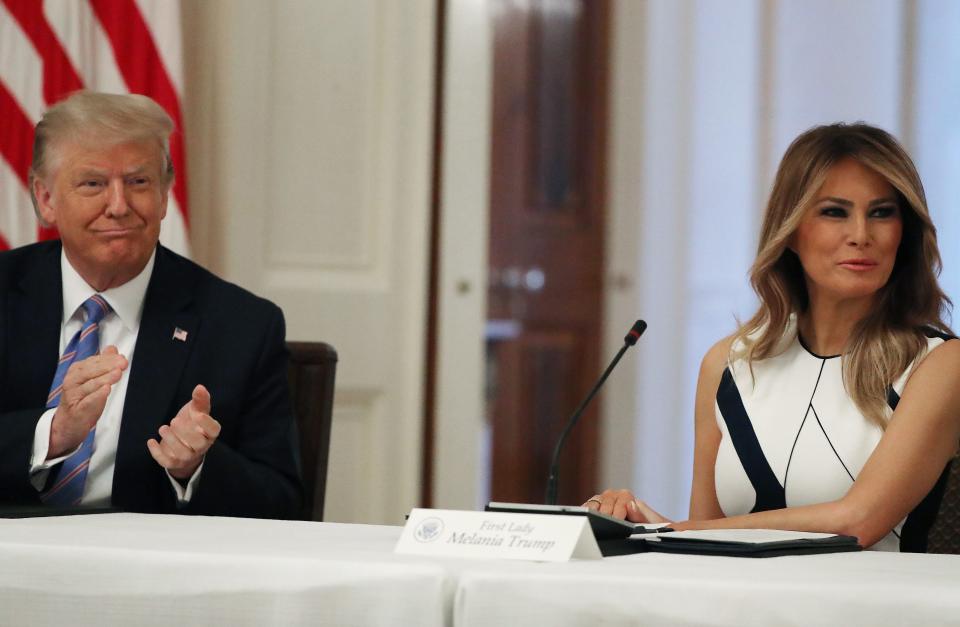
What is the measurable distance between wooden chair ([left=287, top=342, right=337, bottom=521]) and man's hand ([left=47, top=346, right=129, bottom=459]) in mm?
476

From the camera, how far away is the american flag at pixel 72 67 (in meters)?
2.77

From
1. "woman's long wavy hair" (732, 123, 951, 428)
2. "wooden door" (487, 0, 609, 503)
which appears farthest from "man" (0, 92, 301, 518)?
"wooden door" (487, 0, 609, 503)

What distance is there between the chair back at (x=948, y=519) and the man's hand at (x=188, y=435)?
1009 mm

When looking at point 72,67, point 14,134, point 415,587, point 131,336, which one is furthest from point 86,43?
point 415,587

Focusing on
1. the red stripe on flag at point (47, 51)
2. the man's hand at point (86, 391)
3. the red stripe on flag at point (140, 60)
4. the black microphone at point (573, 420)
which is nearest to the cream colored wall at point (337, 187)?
the red stripe on flag at point (140, 60)

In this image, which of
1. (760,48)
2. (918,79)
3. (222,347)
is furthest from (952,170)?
(222,347)

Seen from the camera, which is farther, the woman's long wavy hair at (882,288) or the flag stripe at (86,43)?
the flag stripe at (86,43)

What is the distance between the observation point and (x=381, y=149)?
3.44 meters

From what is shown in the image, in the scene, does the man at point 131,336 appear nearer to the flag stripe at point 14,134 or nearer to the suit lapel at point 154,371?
the suit lapel at point 154,371

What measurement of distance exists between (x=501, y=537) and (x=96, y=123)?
1081 millimetres

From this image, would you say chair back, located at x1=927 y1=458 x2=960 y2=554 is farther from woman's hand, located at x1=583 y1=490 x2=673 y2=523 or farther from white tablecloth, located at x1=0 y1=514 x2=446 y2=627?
white tablecloth, located at x1=0 y1=514 x2=446 y2=627

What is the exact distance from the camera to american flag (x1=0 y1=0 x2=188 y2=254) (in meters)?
2.77

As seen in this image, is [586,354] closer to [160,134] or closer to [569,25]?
[569,25]

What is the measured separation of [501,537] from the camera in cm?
115
